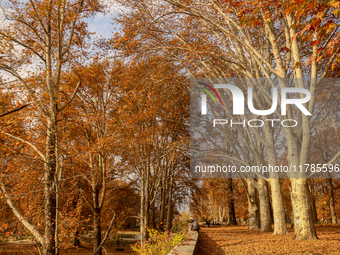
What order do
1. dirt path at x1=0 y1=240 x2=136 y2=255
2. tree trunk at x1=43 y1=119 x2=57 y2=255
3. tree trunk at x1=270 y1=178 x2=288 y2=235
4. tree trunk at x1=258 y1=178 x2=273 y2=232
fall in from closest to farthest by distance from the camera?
dirt path at x1=0 y1=240 x2=136 y2=255
tree trunk at x1=43 y1=119 x2=57 y2=255
tree trunk at x1=270 y1=178 x2=288 y2=235
tree trunk at x1=258 y1=178 x2=273 y2=232

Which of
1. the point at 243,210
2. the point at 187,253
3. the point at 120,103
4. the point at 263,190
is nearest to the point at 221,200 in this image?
the point at 243,210

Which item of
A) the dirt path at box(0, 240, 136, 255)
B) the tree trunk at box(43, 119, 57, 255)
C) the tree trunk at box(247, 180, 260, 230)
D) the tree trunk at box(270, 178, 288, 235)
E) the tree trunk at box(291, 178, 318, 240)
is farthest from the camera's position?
the tree trunk at box(247, 180, 260, 230)

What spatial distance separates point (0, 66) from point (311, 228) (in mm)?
11192

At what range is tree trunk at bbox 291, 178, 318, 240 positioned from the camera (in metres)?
8.27

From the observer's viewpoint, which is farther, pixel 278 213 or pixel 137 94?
pixel 137 94

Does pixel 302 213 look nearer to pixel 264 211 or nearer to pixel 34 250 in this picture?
pixel 264 211

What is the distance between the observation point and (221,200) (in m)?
33.0

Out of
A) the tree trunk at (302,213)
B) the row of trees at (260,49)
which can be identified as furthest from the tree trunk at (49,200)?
the tree trunk at (302,213)

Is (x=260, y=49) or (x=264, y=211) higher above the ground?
(x=260, y=49)

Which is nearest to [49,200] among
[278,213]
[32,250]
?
[32,250]

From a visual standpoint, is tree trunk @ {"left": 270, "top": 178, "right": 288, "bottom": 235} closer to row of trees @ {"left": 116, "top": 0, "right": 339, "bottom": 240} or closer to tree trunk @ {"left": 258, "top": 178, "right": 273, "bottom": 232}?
row of trees @ {"left": 116, "top": 0, "right": 339, "bottom": 240}

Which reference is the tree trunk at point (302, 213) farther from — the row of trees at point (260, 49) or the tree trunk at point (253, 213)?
the tree trunk at point (253, 213)

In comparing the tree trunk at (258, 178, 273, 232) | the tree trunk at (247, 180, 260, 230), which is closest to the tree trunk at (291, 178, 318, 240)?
the tree trunk at (258, 178, 273, 232)

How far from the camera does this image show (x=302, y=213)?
838 cm
